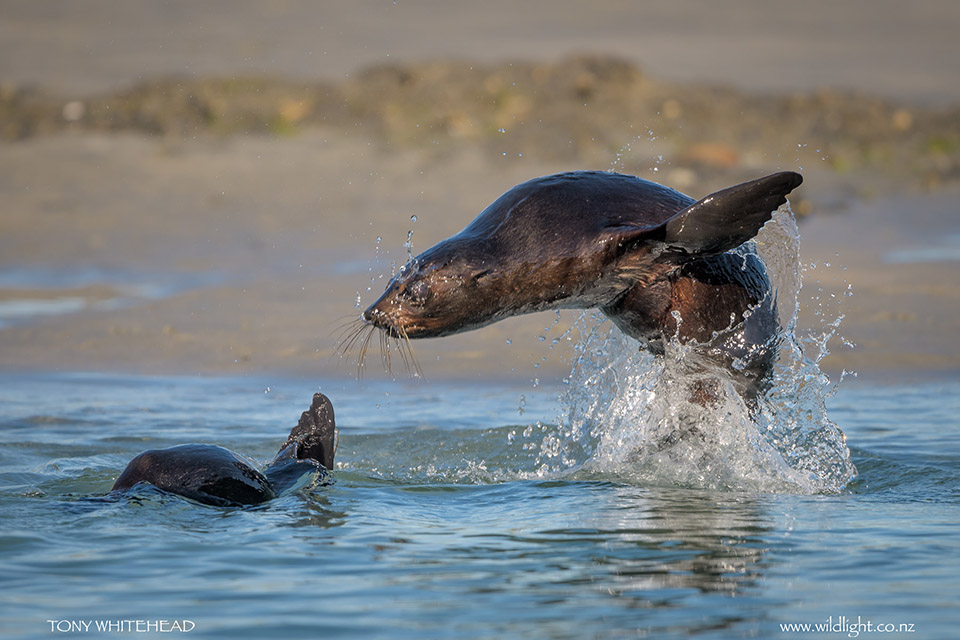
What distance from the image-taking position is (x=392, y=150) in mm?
15977

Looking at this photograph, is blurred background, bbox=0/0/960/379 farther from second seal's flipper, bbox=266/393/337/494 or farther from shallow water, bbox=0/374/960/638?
second seal's flipper, bbox=266/393/337/494

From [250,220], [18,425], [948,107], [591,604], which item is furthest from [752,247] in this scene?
[948,107]

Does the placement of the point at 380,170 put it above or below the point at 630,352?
above

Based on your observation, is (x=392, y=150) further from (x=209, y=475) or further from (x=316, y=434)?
(x=209, y=475)

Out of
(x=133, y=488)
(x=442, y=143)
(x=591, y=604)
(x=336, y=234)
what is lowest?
(x=591, y=604)

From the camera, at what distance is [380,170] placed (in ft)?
50.3

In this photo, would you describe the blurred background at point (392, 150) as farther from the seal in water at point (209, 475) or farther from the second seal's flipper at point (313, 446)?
the seal in water at point (209, 475)

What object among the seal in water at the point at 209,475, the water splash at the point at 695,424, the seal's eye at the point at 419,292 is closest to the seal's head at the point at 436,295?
the seal's eye at the point at 419,292

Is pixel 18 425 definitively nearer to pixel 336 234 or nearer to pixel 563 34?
pixel 336 234

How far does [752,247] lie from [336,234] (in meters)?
7.93

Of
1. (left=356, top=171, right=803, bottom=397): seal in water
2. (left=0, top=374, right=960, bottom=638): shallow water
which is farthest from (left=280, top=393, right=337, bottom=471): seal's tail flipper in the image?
(left=356, top=171, right=803, bottom=397): seal in water

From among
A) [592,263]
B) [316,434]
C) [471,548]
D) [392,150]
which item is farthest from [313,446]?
[392,150]

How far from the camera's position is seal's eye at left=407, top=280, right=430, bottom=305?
5.68 metres

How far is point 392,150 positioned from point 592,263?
1054cm
